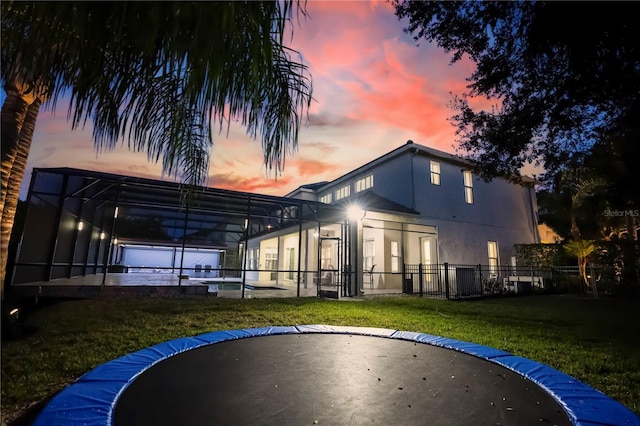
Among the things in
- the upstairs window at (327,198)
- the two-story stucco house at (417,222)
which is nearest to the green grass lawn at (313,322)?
the two-story stucco house at (417,222)

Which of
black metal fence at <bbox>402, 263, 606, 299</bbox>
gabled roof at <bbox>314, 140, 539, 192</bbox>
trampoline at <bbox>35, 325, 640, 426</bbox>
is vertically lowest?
trampoline at <bbox>35, 325, 640, 426</bbox>

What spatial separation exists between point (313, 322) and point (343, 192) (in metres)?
10.6

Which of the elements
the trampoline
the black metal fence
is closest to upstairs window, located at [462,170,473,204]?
the black metal fence

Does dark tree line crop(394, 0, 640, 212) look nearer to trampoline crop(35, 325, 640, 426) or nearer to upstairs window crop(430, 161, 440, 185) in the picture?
trampoline crop(35, 325, 640, 426)

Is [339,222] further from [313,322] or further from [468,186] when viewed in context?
[468,186]

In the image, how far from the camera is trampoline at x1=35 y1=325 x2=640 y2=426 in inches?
64.3

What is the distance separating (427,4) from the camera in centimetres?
451

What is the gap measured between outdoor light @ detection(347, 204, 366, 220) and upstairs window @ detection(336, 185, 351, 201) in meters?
5.55

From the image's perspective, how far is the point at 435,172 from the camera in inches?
471

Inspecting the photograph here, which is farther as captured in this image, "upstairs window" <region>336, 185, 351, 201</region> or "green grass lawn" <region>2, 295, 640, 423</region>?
"upstairs window" <region>336, 185, 351, 201</region>

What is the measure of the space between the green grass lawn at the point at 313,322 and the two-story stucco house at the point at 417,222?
9.90ft

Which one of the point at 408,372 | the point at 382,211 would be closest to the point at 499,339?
the point at 408,372

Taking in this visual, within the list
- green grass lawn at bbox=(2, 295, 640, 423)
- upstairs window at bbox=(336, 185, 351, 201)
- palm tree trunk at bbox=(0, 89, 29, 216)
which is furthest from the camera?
upstairs window at bbox=(336, 185, 351, 201)

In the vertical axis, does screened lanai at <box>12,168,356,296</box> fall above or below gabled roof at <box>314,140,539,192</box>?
below
